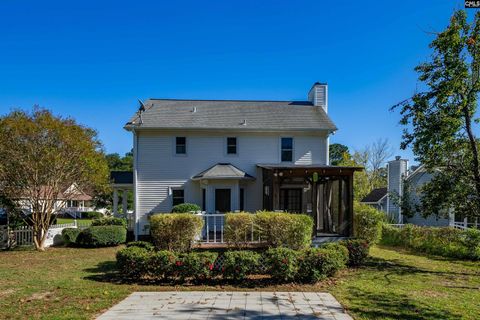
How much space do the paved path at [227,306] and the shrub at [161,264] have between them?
93 centimetres

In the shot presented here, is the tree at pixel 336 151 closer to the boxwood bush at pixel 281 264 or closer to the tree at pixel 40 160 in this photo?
the tree at pixel 40 160

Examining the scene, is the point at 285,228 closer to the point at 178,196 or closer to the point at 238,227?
A: the point at 238,227

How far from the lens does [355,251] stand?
1148 cm

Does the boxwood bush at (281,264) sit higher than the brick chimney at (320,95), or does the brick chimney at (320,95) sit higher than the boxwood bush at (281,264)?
the brick chimney at (320,95)

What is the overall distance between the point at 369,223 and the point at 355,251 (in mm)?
2083

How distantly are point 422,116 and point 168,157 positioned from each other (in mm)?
11623

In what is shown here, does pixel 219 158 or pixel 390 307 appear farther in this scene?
pixel 219 158

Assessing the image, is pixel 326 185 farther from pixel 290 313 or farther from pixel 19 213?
pixel 19 213

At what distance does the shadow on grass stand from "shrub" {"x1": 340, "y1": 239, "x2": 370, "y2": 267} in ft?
10.1

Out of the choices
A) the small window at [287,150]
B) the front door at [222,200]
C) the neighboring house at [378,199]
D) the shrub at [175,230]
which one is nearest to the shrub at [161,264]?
the shrub at [175,230]

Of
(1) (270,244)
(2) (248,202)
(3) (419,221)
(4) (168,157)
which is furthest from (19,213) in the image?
(3) (419,221)

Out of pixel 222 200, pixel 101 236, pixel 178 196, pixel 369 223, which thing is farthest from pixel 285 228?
pixel 101 236

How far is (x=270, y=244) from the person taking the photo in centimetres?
1094

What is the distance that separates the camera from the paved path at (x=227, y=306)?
652cm
